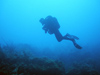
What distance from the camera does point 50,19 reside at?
1023cm

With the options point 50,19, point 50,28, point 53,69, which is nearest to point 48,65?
point 53,69

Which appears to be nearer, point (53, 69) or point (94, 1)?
point (53, 69)

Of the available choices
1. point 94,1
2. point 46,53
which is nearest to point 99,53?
point 46,53

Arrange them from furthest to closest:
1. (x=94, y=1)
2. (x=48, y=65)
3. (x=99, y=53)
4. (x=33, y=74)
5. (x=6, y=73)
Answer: (x=94, y=1), (x=99, y=53), (x=48, y=65), (x=33, y=74), (x=6, y=73)

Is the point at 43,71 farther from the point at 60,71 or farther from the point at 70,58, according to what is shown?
the point at 70,58

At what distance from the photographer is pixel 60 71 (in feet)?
25.0

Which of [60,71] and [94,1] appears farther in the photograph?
[94,1]

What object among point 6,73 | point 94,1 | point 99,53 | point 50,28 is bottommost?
point 6,73

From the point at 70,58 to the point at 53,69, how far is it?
10464 millimetres

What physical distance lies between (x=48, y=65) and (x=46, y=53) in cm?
1257

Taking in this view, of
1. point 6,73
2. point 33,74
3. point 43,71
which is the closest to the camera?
point 6,73

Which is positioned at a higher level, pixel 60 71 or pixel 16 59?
pixel 16 59

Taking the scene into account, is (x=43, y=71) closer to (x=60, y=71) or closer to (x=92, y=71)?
(x=60, y=71)

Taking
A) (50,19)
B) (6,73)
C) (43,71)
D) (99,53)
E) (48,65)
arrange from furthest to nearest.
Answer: (99,53)
(50,19)
(48,65)
(43,71)
(6,73)
